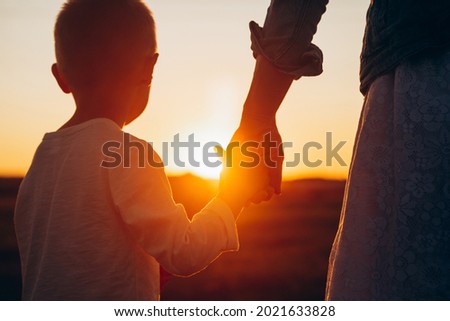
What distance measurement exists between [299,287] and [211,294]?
3.32 feet

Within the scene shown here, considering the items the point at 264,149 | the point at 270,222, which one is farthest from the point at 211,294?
the point at 270,222

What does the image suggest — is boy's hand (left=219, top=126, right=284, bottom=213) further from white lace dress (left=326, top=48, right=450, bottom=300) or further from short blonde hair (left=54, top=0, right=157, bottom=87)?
short blonde hair (left=54, top=0, right=157, bottom=87)

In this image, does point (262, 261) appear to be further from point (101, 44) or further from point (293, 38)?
point (101, 44)

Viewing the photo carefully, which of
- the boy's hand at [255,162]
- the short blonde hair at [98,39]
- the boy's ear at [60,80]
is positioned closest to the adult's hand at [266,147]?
the boy's hand at [255,162]

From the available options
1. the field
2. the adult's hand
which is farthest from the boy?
the field

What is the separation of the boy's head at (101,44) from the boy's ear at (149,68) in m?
0.01

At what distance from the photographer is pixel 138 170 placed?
1.55m

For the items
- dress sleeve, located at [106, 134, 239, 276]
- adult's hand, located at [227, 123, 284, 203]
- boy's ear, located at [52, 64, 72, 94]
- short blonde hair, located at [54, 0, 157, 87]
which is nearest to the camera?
dress sleeve, located at [106, 134, 239, 276]

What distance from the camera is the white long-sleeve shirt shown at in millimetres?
1524

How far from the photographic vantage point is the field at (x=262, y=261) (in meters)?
5.52

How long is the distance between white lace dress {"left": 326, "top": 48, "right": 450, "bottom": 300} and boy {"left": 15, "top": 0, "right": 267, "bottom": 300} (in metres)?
0.40

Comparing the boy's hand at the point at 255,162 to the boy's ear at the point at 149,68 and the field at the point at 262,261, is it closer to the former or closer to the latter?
the boy's ear at the point at 149,68

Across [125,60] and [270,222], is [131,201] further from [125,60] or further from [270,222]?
[270,222]

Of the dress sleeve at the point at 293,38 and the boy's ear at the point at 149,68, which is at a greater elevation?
the dress sleeve at the point at 293,38
